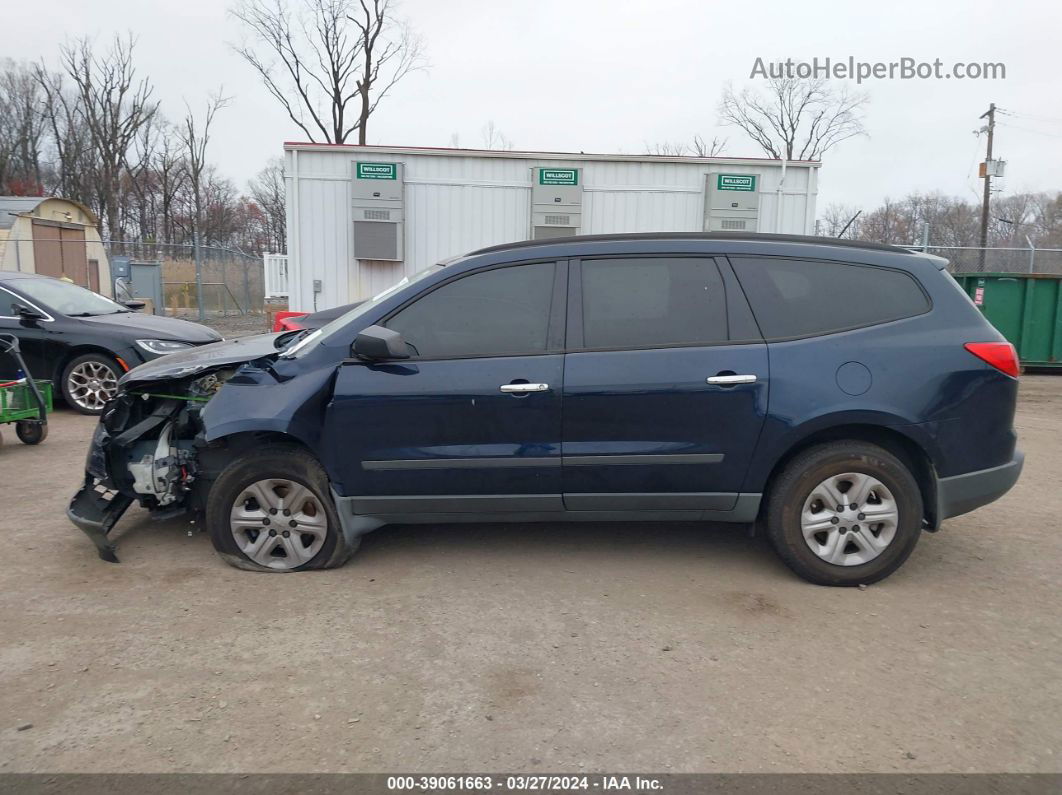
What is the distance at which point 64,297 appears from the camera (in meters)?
9.25

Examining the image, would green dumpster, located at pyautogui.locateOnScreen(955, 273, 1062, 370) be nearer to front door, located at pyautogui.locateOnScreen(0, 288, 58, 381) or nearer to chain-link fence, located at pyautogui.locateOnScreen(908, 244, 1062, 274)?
chain-link fence, located at pyautogui.locateOnScreen(908, 244, 1062, 274)

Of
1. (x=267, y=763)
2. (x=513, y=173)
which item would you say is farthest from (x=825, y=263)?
(x=513, y=173)

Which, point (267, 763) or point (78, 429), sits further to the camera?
point (78, 429)

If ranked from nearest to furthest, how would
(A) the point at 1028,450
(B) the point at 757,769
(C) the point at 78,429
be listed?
(B) the point at 757,769 → (A) the point at 1028,450 → (C) the point at 78,429

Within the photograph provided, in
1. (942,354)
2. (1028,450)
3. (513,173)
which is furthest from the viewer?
(513,173)

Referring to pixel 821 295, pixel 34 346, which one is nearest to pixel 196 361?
pixel 821 295

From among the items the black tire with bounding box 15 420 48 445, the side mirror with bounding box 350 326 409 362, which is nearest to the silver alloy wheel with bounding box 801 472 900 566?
the side mirror with bounding box 350 326 409 362

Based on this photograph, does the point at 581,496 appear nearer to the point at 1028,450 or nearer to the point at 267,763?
the point at 267,763

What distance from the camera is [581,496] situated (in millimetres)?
4113

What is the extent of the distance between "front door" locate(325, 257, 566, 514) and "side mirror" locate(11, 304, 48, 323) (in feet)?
21.2

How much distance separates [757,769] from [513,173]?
1148cm

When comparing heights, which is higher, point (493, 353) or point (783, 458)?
point (493, 353)

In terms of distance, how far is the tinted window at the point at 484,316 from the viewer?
4121 millimetres

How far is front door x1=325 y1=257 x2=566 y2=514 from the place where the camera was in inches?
159
